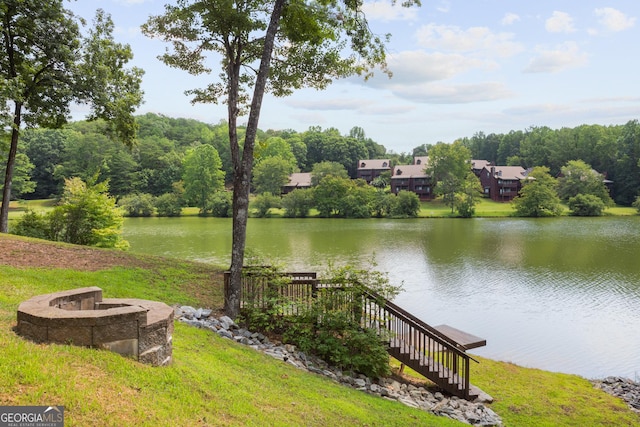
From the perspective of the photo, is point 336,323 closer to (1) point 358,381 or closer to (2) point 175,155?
(1) point 358,381

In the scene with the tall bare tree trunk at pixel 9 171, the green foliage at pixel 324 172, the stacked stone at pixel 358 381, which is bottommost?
the stacked stone at pixel 358 381

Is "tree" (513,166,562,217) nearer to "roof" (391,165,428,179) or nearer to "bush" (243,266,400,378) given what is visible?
"roof" (391,165,428,179)

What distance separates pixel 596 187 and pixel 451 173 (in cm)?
2276

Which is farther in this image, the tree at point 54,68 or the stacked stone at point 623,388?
the tree at point 54,68

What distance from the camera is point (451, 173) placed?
255 feet

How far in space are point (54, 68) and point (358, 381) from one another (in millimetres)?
16504

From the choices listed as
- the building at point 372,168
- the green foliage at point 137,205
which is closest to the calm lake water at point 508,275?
the green foliage at point 137,205

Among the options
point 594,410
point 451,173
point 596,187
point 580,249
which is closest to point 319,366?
point 594,410

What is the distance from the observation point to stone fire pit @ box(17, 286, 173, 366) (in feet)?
17.1

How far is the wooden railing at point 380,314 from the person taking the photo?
978 centimetres

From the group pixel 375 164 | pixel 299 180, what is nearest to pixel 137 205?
pixel 299 180

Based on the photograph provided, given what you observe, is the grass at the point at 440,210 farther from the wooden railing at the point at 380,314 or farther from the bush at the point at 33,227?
the wooden railing at the point at 380,314

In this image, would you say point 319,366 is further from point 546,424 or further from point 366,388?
point 546,424

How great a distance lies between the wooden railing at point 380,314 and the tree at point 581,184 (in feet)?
235
